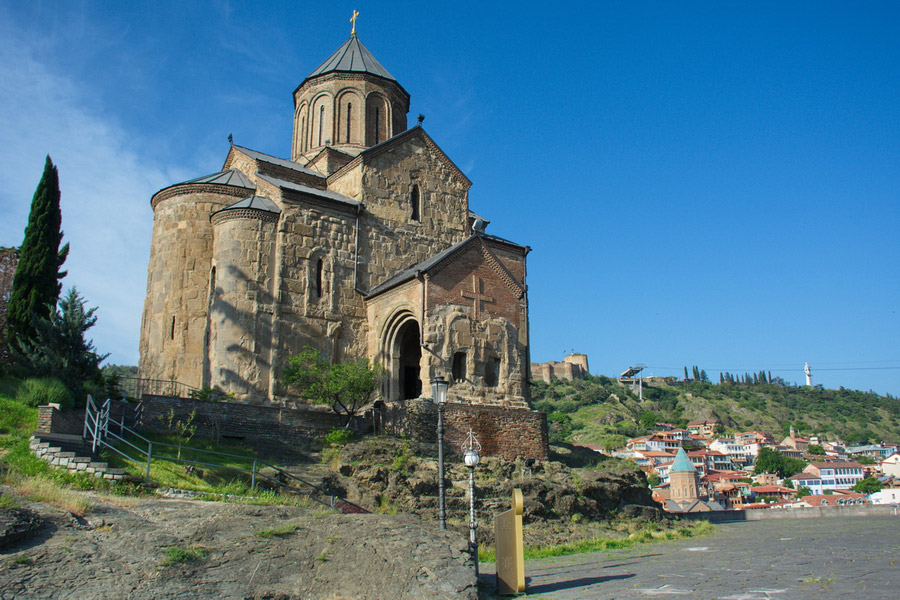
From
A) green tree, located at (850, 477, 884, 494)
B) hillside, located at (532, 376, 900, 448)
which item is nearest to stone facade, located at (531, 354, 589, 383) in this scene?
hillside, located at (532, 376, 900, 448)

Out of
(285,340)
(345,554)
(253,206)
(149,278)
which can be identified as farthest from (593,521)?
(149,278)

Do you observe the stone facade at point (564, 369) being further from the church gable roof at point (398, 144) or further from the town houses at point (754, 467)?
the church gable roof at point (398, 144)

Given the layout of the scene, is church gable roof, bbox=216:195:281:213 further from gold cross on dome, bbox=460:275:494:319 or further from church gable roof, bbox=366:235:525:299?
gold cross on dome, bbox=460:275:494:319

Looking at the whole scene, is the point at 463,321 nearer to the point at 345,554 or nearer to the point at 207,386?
the point at 207,386

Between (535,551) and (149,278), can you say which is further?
(149,278)

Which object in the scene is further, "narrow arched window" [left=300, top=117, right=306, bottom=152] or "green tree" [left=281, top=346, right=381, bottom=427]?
"narrow arched window" [left=300, top=117, right=306, bottom=152]

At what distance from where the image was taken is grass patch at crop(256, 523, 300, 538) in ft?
32.9

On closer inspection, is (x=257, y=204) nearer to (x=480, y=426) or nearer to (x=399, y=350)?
(x=399, y=350)

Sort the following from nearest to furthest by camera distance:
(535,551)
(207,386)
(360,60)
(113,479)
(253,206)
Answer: (113,479)
(535,551)
(207,386)
(253,206)
(360,60)

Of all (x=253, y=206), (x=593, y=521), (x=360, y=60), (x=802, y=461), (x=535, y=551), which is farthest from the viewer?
(x=802, y=461)

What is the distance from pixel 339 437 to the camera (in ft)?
66.6

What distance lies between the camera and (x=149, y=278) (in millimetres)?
24797

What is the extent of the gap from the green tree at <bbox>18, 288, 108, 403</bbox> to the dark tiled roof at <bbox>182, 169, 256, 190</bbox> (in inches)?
279

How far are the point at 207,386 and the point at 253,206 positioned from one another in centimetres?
582
